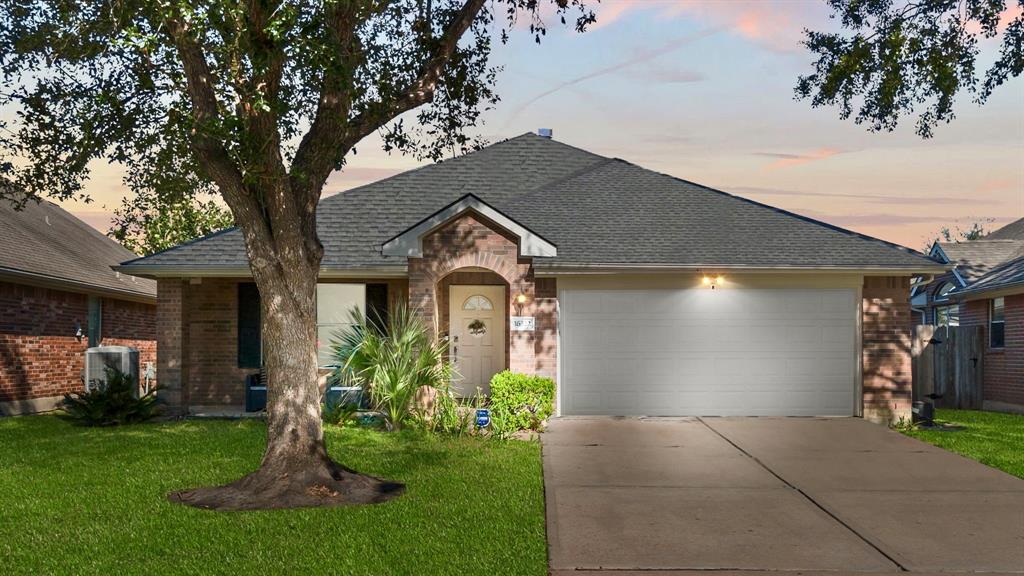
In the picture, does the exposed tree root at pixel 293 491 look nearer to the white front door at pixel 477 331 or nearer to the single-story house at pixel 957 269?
the white front door at pixel 477 331

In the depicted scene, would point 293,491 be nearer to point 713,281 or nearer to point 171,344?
point 171,344

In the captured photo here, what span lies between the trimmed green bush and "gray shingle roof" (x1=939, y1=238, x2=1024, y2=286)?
15095mm

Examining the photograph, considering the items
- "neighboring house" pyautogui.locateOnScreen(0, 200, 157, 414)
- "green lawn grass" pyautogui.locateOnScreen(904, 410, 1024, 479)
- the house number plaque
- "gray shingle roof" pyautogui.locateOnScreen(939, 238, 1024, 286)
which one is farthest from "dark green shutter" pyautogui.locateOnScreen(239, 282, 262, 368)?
"gray shingle roof" pyautogui.locateOnScreen(939, 238, 1024, 286)

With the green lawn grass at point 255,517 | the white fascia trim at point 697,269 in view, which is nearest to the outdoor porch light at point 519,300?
the white fascia trim at point 697,269

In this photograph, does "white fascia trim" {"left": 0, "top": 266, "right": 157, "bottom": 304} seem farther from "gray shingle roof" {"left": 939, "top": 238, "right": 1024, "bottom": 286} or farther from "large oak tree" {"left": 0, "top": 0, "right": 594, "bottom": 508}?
"gray shingle roof" {"left": 939, "top": 238, "right": 1024, "bottom": 286}

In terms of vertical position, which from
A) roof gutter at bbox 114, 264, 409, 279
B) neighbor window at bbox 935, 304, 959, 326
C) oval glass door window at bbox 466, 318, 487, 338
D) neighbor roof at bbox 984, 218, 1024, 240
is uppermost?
neighbor roof at bbox 984, 218, 1024, 240

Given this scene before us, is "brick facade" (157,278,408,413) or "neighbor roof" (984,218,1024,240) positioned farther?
"neighbor roof" (984,218,1024,240)

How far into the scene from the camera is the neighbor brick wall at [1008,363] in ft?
69.9

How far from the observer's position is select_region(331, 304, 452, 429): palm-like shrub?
15062mm

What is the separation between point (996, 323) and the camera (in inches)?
910

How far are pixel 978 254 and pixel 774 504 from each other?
67.7 ft

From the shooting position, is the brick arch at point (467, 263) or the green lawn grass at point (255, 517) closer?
the green lawn grass at point (255, 517)

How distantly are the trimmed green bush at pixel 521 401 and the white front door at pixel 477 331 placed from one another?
488 centimetres

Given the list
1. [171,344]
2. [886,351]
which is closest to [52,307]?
[171,344]
